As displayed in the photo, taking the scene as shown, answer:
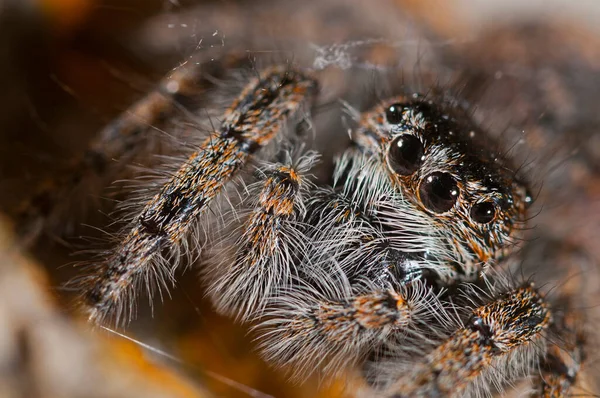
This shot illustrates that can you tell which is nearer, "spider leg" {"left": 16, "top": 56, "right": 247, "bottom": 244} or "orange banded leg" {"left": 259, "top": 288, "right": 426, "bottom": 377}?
"orange banded leg" {"left": 259, "top": 288, "right": 426, "bottom": 377}

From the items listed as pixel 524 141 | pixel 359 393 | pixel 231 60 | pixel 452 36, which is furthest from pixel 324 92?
pixel 452 36

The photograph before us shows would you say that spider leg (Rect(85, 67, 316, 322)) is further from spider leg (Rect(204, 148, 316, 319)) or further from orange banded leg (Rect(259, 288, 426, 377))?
orange banded leg (Rect(259, 288, 426, 377))

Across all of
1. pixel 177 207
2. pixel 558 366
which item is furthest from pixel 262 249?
pixel 558 366

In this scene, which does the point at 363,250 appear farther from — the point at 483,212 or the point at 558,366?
the point at 558,366

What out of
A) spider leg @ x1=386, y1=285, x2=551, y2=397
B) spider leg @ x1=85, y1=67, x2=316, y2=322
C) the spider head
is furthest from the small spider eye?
spider leg @ x1=386, y1=285, x2=551, y2=397

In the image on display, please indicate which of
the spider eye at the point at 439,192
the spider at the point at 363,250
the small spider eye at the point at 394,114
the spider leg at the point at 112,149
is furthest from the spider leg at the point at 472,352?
the spider leg at the point at 112,149

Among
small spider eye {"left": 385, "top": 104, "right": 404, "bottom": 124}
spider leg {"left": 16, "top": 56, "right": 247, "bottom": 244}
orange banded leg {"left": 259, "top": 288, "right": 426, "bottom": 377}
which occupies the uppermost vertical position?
small spider eye {"left": 385, "top": 104, "right": 404, "bottom": 124}

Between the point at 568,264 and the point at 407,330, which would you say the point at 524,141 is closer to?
the point at 568,264
